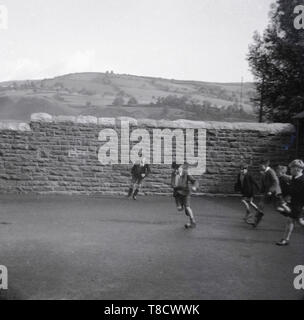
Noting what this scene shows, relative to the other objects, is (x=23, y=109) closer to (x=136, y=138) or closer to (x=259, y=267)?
(x=136, y=138)

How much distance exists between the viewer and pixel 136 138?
1434 centimetres

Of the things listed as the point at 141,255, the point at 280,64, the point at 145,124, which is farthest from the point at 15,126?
the point at 280,64

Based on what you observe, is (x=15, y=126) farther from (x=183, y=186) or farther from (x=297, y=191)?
(x=297, y=191)

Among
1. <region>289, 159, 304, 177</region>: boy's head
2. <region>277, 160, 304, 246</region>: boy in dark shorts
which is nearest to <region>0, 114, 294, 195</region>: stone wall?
<region>277, 160, 304, 246</region>: boy in dark shorts

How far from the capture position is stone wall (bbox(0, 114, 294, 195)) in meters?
13.9

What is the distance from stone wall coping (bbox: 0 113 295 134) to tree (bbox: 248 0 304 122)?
16.0 ft

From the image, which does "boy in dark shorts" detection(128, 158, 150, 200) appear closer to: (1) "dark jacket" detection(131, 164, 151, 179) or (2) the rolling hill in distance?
(1) "dark jacket" detection(131, 164, 151, 179)

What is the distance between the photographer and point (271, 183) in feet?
30.1

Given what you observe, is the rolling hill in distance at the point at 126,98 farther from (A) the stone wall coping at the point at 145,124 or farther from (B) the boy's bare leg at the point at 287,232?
(B) the boy's bare leg at the point at 287,232

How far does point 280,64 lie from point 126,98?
8637 millimetres

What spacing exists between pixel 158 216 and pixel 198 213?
1.16m

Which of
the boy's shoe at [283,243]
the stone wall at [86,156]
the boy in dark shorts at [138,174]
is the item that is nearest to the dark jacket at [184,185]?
the boy's shoe at [283,243]

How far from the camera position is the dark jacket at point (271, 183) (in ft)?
29.9
